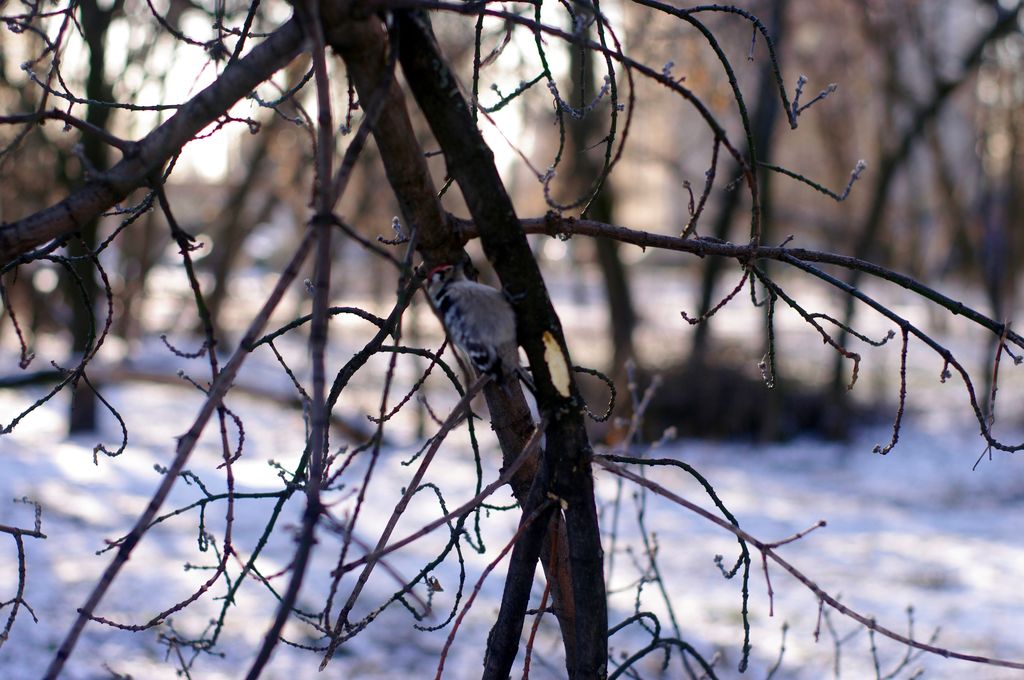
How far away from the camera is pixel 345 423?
30.2 feet

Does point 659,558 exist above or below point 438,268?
above

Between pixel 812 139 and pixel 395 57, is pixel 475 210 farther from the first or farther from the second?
pixel 812 139

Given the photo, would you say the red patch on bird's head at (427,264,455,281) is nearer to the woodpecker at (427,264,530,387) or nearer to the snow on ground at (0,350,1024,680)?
the woodpecker at (427,264,530,387)

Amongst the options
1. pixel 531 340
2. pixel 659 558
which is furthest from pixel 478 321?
pixel 659 558

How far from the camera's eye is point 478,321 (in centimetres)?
189

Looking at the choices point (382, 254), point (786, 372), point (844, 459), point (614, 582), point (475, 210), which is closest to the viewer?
point (382, 254)

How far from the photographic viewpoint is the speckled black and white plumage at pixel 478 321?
6.20ft

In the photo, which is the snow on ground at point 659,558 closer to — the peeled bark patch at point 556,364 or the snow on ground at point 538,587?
the snow on ground at point 538,587

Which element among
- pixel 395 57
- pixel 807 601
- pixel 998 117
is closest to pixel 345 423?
pixel 807 601

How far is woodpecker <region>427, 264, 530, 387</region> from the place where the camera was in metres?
1.89

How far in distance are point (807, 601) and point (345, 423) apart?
534cm

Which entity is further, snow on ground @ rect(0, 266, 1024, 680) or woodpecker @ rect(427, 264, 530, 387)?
snow on ground @ rect(0, 266, 1024, 680)

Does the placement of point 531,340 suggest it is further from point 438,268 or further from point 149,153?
point 149,153

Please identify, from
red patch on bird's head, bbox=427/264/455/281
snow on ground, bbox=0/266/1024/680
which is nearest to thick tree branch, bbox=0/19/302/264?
red patch on bird's head, bbox=427/264/455/281
